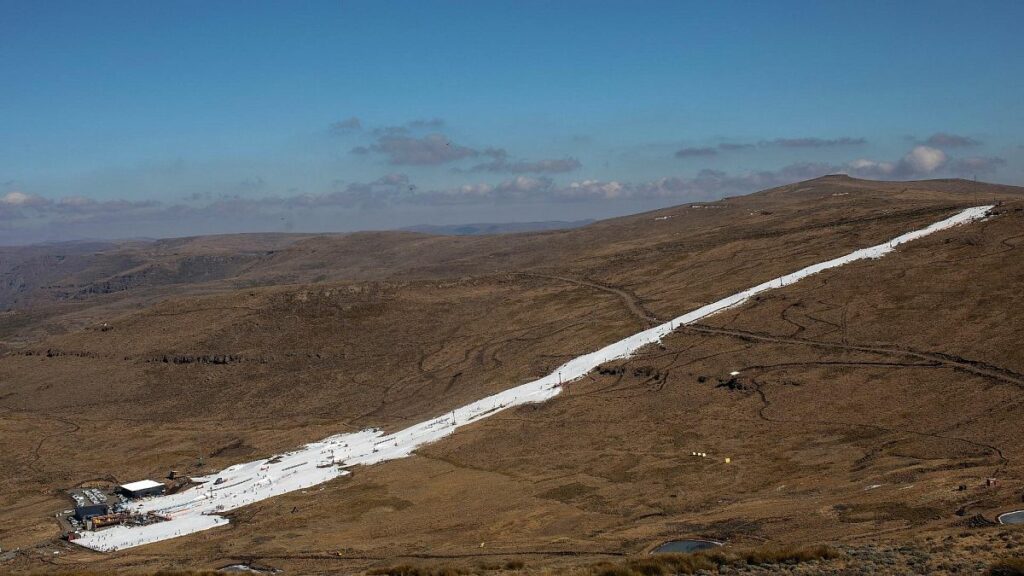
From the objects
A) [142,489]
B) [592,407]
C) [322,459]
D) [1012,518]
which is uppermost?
Result: [1012,518]

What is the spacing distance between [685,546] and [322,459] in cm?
3522

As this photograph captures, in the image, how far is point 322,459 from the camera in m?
59.2

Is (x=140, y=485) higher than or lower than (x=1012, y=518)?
lower

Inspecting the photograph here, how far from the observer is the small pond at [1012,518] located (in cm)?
2603

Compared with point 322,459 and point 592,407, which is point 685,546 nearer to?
point 592,407

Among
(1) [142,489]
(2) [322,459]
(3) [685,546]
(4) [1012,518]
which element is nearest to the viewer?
(4) [1012,518]

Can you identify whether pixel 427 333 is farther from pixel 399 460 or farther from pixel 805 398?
pixel 805 398

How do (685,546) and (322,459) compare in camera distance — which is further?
(322,459)

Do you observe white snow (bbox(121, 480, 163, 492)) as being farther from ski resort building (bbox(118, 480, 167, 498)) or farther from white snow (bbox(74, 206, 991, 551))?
white snow (bbox(74, 206, 991, 551))

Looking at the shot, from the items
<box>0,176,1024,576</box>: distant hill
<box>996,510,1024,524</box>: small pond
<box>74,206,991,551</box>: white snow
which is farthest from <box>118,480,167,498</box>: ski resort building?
<box>996,510,1024,524</box>: small pond

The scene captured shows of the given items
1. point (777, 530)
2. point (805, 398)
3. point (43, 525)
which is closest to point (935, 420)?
point (805, 398)

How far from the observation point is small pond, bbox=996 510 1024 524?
85.4 feet

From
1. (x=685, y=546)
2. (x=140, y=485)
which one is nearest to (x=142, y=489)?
(x=140, y=485)

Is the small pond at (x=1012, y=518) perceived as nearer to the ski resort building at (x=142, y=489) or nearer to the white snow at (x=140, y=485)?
the ski resort building at (x=142, y=489)
